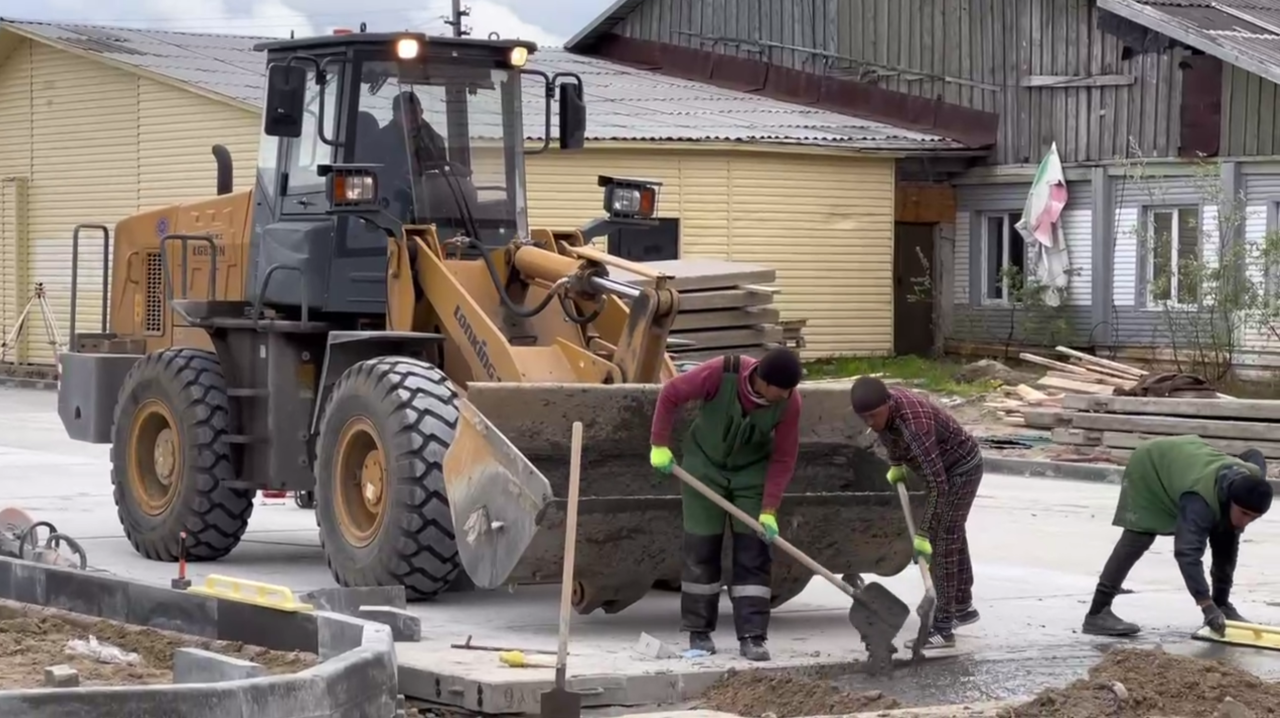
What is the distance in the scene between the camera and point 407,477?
10648 mm

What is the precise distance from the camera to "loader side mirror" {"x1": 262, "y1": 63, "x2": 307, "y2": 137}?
1189 cm

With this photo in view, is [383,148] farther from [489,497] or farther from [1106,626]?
[1106,626]

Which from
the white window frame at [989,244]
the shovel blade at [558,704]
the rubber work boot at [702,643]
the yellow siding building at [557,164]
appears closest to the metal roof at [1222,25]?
the white window frame at [989,244]

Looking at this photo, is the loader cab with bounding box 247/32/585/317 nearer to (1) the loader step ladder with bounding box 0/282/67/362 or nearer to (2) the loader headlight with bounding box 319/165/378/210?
(2) the loader headlight with bounding box 319/165/378/210

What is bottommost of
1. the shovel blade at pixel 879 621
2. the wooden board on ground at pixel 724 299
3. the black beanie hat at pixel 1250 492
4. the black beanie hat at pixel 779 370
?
the shovel blade at pixel 879 621

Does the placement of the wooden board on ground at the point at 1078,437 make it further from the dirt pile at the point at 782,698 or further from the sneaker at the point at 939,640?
the dirt pile at the point at 782,698

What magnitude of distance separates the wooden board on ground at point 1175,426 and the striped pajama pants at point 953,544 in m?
9.72

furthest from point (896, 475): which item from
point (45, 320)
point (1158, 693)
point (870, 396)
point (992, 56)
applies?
point (45, 320)

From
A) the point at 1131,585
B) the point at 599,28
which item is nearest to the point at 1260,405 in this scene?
the point at 1131,585

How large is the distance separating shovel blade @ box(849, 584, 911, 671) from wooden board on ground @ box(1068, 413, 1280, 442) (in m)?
10.6

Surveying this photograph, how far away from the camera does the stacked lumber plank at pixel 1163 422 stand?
1930cm

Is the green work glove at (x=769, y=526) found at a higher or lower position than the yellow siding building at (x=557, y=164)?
lower

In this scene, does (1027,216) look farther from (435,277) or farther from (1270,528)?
(435,277)

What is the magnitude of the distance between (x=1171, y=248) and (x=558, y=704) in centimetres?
2137
